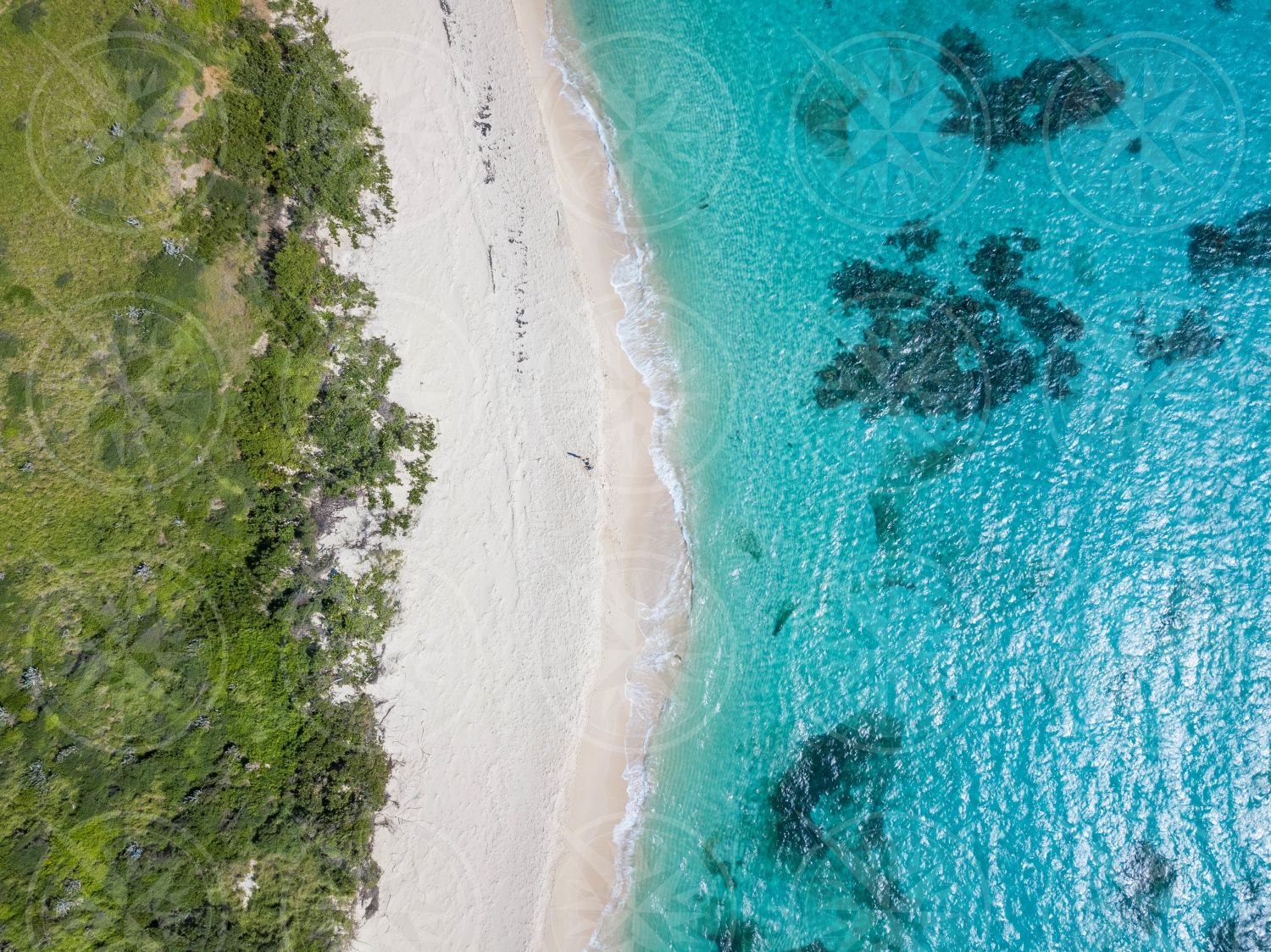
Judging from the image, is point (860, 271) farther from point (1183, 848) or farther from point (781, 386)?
point (1183, 848)

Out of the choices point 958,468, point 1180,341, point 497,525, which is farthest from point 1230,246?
point 497,525
